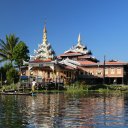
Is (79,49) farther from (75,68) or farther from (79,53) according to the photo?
(75,68)

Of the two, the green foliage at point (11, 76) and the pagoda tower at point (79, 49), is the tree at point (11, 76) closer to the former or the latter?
the green foliage at point (11, 76)

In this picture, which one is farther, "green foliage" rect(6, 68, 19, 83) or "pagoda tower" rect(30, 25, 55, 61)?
"pagoda tower" rect(30, 25, 55, 61)

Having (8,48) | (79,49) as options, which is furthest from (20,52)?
(79,49)

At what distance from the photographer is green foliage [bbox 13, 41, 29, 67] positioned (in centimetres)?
8494

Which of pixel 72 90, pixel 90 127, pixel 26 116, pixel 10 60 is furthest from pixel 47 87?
pixel 90 127

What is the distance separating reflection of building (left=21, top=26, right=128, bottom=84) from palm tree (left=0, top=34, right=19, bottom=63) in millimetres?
5619

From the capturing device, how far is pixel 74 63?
89.2 meters

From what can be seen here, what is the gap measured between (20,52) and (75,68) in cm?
1354

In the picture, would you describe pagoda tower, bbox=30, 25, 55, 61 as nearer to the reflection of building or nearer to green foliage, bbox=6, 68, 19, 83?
the reflection of building

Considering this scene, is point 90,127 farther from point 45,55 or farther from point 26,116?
point 45,55

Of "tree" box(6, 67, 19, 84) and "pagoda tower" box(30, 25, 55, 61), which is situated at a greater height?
"pagoda tower" box(30, 25, 55, 61)

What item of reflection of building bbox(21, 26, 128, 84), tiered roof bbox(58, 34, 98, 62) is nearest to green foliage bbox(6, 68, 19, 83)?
reflection of building bbox(21, 26, 128, 84)

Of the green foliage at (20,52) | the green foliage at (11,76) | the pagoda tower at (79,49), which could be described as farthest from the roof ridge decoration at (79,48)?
the green foliage at (11,76)

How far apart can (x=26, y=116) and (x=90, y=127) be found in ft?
20.7
